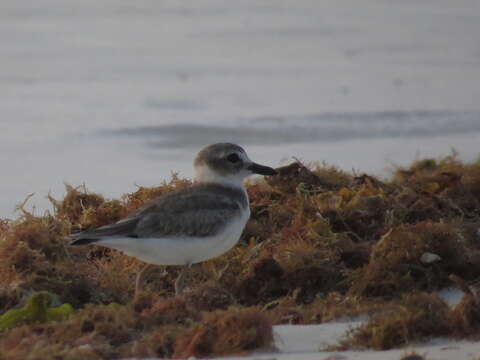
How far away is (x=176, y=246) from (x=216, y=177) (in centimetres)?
Result: 93

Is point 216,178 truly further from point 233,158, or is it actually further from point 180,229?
point 180,229

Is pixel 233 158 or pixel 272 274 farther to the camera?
pixel 233 158

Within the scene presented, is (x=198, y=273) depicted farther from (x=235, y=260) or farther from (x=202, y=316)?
(x=202, y=316)

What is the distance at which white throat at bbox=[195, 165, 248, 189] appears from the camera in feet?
28.0

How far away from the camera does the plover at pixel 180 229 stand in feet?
25.2

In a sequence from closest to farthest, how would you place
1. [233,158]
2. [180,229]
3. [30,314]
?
[30,314] < [180,229] < [233,158]

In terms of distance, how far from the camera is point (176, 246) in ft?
25.6

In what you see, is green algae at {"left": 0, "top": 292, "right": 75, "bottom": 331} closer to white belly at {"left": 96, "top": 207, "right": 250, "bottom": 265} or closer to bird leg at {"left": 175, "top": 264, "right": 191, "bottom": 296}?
white belly at {"left": 96, "top": 207, "right": 250, "bottom": 265}

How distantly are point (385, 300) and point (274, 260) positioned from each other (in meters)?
0.95

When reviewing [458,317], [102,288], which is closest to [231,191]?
[102,288]

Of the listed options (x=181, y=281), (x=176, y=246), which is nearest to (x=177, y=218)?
(x=176, y=246)

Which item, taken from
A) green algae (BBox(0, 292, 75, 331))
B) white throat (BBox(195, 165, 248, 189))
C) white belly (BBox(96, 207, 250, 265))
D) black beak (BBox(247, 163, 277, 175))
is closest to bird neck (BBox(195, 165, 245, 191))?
white throat (BBox(195, 165, 248, 189))

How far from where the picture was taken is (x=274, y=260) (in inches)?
329

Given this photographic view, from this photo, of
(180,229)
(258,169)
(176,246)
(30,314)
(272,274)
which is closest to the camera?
(30,314)
